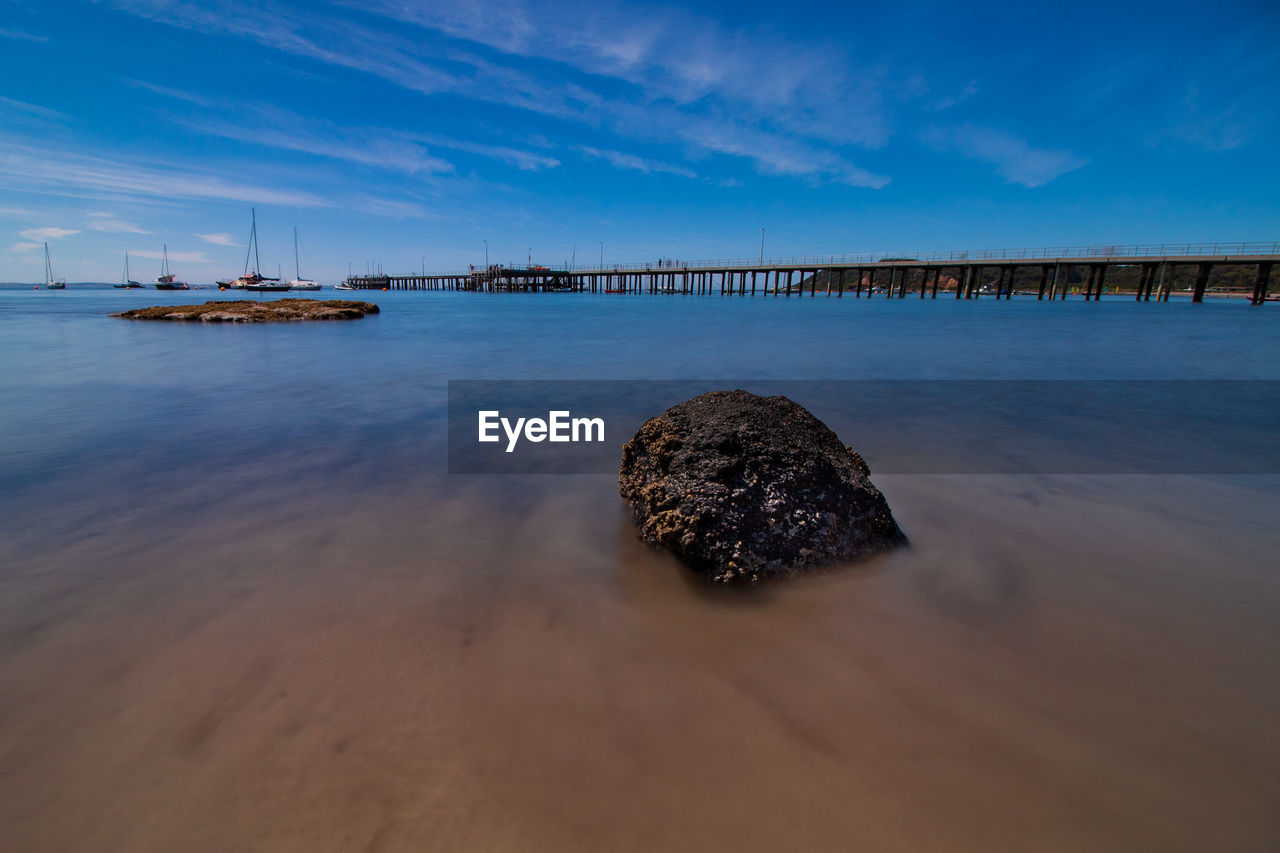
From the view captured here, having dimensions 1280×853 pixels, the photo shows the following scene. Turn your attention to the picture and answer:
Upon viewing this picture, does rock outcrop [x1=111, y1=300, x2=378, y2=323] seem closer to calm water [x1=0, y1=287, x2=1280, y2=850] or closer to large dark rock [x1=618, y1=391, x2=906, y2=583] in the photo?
calm water [x1=0, y1=287, x2=1280, y2=850]

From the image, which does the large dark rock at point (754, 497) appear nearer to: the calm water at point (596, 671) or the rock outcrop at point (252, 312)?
the calm water at point (596, 671)

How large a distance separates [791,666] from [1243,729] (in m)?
1.75

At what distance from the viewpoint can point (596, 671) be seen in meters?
2.45

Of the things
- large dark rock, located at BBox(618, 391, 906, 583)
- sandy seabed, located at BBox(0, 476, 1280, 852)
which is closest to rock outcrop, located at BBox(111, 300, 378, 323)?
sandy seabed, located at BBox(0, 476, 1280, 852)

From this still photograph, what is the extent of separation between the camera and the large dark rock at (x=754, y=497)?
3232 millimetres

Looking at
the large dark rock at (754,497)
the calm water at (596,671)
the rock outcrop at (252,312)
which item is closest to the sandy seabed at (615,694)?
the calm water at (596,671)

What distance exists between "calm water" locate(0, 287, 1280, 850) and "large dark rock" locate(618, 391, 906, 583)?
0.19m

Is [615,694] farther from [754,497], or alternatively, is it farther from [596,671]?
[754,497]

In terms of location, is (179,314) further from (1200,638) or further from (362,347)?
(1200,638)

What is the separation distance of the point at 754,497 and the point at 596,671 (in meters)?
1.47

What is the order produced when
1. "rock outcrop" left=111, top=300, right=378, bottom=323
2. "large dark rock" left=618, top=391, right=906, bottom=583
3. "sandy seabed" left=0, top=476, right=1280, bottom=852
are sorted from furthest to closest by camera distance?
1. "rock outcrop" left=111, top=300, right=378, bottom=323
2. "large dark rock" left=618, top=391, right=906, bottom=583
3. "sandy seabed" left=0, top=476, right=1280, bottom=852

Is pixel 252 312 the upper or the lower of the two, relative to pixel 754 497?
upper

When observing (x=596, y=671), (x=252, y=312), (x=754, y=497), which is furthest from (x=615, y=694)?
(x=252, y=312)

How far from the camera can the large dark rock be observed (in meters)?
3.23
